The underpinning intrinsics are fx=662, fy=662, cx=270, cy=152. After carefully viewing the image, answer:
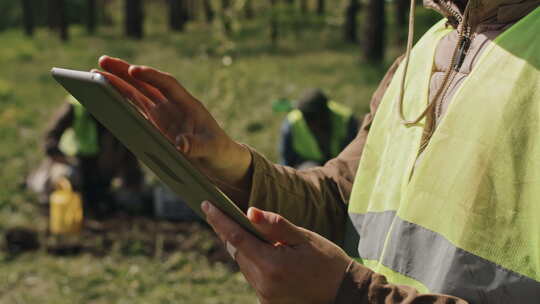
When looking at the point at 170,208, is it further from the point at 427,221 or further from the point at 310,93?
the point at 427,221

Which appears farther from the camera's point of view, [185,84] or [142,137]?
[185,84]

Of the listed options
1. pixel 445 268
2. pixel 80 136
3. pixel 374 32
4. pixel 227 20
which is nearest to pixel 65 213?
pixel 80 136

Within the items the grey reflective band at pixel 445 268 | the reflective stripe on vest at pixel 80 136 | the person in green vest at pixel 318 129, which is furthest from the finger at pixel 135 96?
the reflective stripe on vest at pixel 80 136

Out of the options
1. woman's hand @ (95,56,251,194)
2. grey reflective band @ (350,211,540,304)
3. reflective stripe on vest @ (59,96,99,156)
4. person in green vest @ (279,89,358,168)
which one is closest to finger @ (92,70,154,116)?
woman's hand @ (95,56,251,194)

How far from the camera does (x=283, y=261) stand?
123cm

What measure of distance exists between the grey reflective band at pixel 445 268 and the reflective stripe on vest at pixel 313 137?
4.54 meters

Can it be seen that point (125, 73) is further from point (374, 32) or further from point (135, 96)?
point (374, 32)

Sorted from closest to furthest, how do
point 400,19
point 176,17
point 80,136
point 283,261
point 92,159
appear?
point 283,261, point 80,136, point 92,159, point 400,19, point 176,17

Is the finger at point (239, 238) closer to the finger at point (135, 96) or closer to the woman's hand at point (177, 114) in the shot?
the woman's hand at point (177, 114)

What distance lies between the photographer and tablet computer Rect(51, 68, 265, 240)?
1.25m

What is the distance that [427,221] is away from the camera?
1.36 metres

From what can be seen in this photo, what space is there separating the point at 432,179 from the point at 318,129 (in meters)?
4.71

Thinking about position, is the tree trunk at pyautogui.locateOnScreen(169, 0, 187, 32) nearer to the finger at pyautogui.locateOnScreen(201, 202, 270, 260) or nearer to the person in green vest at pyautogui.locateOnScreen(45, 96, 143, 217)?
the person in green vest at pyautogui.locateOnScreen(45, 96, 143, 217)

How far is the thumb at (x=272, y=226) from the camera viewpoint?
124cm
